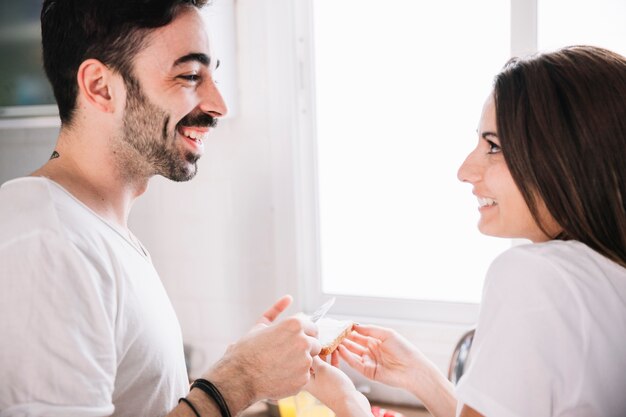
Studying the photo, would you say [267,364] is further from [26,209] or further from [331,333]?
[26,209]

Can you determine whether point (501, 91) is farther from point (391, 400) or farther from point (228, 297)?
point (228, 297)

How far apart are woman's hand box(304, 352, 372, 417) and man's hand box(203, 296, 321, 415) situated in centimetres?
12

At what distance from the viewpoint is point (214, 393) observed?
0.92 metres

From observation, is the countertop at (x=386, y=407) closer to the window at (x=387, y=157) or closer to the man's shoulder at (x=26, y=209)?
the window at (x=387, y=157)

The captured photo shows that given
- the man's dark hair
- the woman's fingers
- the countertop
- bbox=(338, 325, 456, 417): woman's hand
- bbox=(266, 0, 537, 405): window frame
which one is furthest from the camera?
bbox=(266, 0, 537, 405): window frame

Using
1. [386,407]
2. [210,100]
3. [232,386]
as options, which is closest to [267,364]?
[232,386]

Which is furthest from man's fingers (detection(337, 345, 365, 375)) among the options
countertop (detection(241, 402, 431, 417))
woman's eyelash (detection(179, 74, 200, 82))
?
woman's eyelash (detection(179, 74, 200, 82))

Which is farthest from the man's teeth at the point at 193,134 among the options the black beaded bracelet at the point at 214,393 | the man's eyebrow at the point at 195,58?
the black beaded bracelet at the point at 214,393

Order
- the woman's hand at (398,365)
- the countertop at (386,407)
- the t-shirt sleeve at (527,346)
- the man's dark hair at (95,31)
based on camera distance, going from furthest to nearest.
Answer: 1. the countertop at (386,407)
2. the woman's hand at (398,365)
3. the man's dark hair at (95,31)
4. the t-shirt sleeve at (527,346)

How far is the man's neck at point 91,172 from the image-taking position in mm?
1063

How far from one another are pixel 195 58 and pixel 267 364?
→ 23.3 inches

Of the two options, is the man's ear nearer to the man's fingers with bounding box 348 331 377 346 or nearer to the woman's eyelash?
the woman's eyelash

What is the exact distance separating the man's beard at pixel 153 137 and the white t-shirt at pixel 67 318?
0.18 meters

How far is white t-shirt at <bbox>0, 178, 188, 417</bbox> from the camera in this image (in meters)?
0.80
